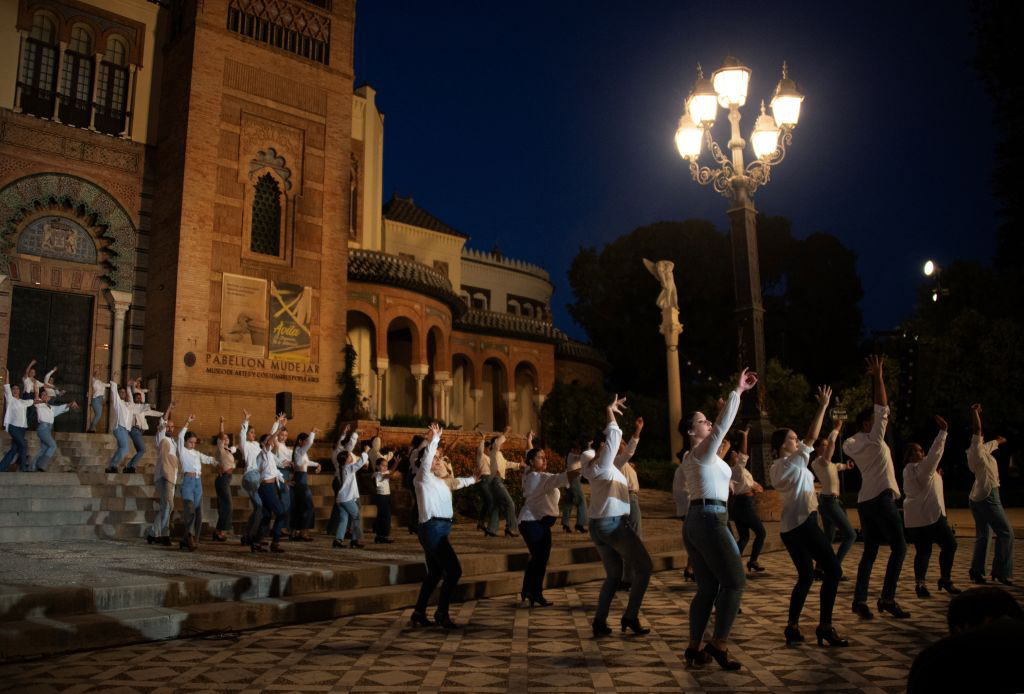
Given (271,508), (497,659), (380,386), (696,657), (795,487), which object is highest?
(380,386)

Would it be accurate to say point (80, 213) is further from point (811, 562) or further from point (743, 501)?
point (811, 562)

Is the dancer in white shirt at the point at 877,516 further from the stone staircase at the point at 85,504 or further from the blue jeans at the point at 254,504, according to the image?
the stone staircase at the point at 85,504

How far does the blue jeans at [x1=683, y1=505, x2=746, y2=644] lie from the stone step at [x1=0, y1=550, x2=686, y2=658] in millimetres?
3815

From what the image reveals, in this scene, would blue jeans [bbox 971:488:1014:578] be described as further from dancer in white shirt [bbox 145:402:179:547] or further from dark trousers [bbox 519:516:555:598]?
dancer in white shirt [bbox 145:402:179:547]

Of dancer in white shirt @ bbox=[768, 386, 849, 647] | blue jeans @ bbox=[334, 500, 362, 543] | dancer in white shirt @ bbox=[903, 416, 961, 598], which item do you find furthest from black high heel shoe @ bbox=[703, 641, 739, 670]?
blue jeans @ bbox=[334, 500, 362, 543]

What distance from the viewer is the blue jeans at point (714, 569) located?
5.43 metres

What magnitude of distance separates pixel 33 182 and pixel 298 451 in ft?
41.3

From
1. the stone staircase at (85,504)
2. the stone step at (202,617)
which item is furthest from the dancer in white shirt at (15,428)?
the stone step at (202,617)

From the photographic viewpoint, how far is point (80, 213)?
20.5m

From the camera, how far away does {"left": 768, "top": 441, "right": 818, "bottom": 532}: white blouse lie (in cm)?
644

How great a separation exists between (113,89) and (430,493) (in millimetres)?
19391

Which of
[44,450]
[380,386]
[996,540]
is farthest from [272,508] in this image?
[380,386]

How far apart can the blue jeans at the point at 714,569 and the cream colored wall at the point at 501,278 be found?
34.2 metres

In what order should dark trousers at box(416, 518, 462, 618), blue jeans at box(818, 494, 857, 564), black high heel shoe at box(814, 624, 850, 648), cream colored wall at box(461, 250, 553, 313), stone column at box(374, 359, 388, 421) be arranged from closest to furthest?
1. black high heel shoe at box(814, 624, 850, 648)
2. dark trousers at box(416, 518, 462, 618)
3. blue jeans at box(818, 494, 857, 564)
4. stone column at box(374, 359, 388, 421)
5. cream colored wall at box(461, 250, 553, 313)
